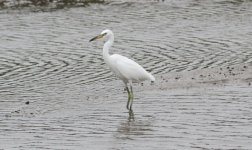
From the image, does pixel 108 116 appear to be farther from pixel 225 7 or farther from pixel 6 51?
pixel 225 7

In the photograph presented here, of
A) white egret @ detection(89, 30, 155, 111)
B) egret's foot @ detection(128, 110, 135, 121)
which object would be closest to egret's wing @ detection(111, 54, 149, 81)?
white egret @ detection(89, 30, 155, 111)

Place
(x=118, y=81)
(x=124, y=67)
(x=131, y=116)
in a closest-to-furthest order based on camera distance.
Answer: (x=131, y=116) < (x=124, y=67) < (x=118, y=81)

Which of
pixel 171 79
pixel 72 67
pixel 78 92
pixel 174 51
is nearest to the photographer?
pixel 78 92

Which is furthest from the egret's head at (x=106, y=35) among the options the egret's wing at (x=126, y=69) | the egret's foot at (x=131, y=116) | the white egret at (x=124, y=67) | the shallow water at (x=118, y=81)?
the egret's foot at (x=131, y=116)

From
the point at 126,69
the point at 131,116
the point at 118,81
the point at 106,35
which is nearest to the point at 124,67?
the point at 126,69

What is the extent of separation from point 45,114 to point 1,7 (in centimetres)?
1620

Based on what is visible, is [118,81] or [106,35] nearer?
[106,35]

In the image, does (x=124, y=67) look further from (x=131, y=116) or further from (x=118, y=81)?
(x=118, y=81)

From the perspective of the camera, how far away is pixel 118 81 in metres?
17.2

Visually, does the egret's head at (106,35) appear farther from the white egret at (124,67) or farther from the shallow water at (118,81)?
the shallow water at (118,81)

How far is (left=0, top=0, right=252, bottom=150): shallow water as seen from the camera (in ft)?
39.3

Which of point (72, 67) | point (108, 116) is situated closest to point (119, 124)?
point (108, 116)

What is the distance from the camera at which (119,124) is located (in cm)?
1303

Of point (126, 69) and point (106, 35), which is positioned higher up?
point (106, 35)
